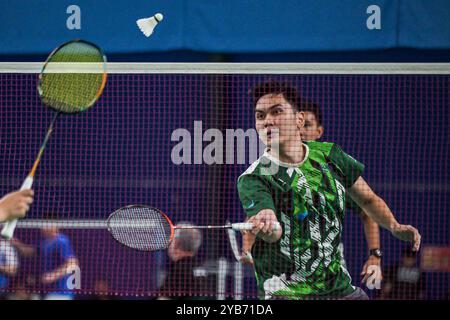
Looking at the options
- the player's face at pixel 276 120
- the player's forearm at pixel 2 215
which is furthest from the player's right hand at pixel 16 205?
the player's face at pixel 276 120

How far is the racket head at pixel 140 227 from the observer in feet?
20.1

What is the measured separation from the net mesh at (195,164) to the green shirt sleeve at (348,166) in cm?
5

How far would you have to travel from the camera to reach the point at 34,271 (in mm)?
6516

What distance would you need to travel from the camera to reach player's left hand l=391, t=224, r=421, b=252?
6188mm

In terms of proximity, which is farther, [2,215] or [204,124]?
[204,124]

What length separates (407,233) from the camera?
621 cm

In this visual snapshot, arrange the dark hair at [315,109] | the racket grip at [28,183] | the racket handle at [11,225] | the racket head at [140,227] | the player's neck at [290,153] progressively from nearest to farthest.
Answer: the racket handle at [11,225] → the racket grip at [28,183] → the racket head at [140,227] → the player's neck at [290,153] → the dark hair at [315,109]

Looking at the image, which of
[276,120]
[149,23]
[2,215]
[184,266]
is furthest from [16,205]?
[276,120]

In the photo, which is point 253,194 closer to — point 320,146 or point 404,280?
point 320,146

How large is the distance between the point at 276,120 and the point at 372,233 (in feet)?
3.42

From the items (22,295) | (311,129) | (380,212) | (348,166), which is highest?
(311,129)

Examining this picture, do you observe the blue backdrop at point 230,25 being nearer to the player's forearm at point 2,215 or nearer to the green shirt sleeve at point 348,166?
the green shirt sleeve at point 348,166

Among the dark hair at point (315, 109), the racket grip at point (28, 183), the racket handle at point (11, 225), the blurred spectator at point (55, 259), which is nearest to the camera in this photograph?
the racket handle at point (11, 225)

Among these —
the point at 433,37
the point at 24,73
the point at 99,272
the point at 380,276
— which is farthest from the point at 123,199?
the point at 433,37
